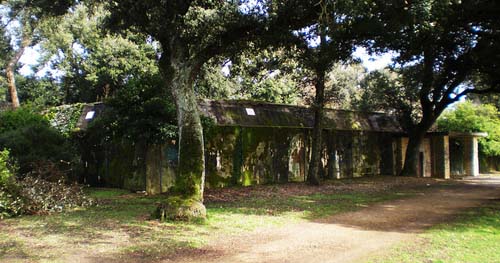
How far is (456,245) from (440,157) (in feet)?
64.8

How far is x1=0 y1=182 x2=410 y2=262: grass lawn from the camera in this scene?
7.35 m

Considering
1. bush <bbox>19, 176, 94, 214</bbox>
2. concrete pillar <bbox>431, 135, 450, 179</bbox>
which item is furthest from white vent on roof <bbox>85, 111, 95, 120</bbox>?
concrete pillar <bbox>431, 135, 450, 179</bbox>

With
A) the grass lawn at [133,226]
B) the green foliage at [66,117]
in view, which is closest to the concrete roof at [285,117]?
the grass lawn at [133,226]

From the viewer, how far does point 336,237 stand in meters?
8.55

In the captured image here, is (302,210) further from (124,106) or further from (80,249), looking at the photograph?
(124,106)

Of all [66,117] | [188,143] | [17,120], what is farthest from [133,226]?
[66,117]

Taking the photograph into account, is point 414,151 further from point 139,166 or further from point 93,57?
point 93,57

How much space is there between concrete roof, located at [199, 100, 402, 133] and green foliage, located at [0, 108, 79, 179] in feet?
17.6

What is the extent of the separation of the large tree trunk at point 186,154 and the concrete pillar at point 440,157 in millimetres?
19487

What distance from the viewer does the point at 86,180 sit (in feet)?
62.0

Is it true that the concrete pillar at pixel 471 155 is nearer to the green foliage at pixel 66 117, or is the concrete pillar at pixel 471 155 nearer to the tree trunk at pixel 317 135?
the tree trunk at pixel 317 135

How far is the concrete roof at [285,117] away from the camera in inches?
741

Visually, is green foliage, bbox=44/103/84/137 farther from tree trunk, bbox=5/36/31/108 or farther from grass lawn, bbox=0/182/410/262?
tree trunk, bbox=5/36/31/108

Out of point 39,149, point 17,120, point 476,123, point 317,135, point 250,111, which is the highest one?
point 476,123
